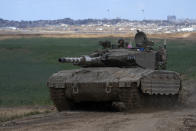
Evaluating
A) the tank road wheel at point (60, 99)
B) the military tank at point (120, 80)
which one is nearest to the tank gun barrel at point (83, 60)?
the military tank at point (120, 80)

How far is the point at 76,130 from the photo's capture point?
44.3 feet

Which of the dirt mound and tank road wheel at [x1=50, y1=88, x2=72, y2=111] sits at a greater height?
tank road wheel at [x1=50, y1=88, x2=72, y2=111]

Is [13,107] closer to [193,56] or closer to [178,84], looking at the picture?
[178,84]

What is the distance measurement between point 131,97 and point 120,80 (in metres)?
0.60

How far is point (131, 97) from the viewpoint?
57.5 ft

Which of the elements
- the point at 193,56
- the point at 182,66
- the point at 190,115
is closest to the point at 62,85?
the point at 190,115

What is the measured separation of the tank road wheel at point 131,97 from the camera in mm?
17422

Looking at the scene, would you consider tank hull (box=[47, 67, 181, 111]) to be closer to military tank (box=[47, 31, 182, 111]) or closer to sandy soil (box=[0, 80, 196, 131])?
military tank (box=[47, 31, 182, 111])

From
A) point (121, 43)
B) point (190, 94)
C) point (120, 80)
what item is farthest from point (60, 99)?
point (190, 94)

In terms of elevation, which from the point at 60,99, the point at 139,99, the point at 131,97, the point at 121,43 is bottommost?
the point at 60,99

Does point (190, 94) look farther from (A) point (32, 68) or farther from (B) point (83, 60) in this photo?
(A) point (32, 68)

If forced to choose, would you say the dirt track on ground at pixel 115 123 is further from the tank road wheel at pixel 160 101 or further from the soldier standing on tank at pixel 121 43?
the soldier standing on tank at pixel 121 43

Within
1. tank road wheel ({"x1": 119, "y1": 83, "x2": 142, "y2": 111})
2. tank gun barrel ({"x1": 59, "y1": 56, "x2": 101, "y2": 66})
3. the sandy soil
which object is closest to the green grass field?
tank gun barrel ({"x1": 59, "y1": 56, "x2": 101, "y2": 66})

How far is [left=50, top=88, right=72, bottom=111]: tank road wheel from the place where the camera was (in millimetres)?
19312
